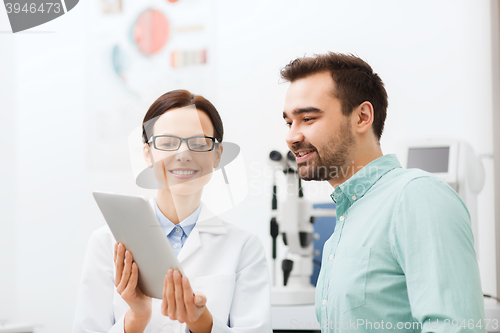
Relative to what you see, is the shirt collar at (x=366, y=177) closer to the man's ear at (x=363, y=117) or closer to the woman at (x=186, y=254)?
the man's ear at (x=363, y=117)

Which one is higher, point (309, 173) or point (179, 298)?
point (309, 173)

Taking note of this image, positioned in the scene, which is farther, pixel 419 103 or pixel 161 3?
pixel 161 3

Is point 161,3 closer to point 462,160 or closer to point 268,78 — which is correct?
point 268,78

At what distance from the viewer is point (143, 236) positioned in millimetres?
809

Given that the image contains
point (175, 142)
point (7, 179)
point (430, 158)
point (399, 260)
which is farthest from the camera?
point (7, 179)

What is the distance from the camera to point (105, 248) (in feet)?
3.41

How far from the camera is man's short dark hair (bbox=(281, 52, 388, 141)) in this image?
99 cm

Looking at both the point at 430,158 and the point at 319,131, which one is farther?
the point at 430,158

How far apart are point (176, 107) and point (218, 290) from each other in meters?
0.46

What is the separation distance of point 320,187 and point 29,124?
185 centimetres

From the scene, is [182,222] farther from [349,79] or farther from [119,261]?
[349,79]

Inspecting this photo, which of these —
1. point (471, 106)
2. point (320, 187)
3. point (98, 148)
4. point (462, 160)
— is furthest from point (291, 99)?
point (98, 148)

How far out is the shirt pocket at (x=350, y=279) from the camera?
80cm
